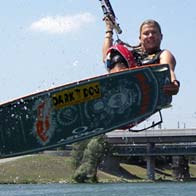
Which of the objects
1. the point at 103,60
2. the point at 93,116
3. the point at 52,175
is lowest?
the point at 52,175

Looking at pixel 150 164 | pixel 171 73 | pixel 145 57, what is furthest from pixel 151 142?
pixel 171 73

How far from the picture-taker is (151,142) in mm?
106375

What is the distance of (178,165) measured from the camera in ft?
372

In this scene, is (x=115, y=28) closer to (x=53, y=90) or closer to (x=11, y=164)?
(x=53, y=90)

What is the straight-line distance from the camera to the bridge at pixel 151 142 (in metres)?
102

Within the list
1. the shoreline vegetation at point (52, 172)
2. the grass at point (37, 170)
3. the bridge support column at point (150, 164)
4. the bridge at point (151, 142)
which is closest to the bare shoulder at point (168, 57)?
the shoreline vegetation at point (52, 172)

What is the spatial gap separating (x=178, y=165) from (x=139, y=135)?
11939 mm

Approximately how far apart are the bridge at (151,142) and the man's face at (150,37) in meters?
86.8

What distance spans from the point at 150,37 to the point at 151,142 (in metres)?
95.5

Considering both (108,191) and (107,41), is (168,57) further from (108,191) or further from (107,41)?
(108,191)

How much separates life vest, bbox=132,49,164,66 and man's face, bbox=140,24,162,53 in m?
0.15

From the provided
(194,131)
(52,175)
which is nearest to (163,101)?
(194,131)

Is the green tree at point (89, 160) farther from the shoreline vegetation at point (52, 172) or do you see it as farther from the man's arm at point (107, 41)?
the man's arm at point (107, 41)

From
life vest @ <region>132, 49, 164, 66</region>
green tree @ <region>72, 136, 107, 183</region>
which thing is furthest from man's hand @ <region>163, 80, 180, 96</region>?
green tree @ <region>72, 136, 107, 183</region>
